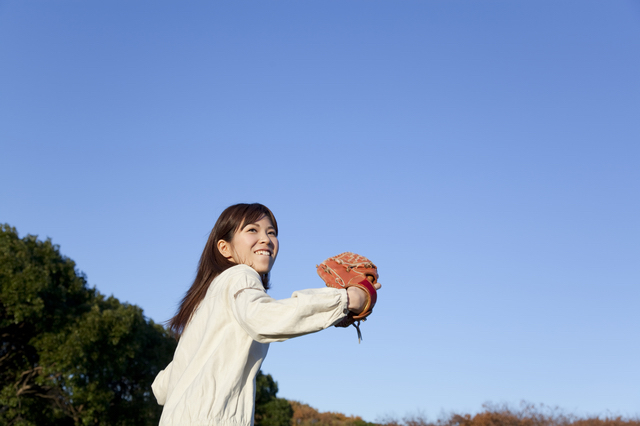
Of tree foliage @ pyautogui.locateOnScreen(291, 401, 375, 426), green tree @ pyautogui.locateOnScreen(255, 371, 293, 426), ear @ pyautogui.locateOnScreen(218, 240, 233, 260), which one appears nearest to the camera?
ear @ pyautogui.locateOnScreen(218, 240, 233, 260)

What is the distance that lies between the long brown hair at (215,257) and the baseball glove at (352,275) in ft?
2.00

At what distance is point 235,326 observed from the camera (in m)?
2.55

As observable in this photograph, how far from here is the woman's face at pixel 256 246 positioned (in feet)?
9.71

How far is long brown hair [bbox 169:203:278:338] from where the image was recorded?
119 inches

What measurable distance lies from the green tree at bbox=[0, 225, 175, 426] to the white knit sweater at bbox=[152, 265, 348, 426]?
17741 mm

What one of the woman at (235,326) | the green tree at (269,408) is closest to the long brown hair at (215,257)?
the woman at (235,326)

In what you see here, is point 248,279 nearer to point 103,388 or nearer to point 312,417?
point 103,388

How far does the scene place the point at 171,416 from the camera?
2.43m

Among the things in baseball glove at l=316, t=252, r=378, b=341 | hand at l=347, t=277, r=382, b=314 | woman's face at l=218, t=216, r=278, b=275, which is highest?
woman's face at l=218, t=216, r=278, b=275

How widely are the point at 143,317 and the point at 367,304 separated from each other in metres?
22.2

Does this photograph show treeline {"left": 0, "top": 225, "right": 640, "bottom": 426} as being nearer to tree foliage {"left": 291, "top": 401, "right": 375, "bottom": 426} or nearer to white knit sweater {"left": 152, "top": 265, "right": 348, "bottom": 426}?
tree foliage {"left": 291, "top": 401, "right": 375, "bottom": 426}

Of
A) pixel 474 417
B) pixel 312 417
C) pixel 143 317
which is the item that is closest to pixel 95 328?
pixel 143 317

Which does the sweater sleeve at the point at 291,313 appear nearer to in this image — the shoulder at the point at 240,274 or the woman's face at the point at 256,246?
the shoulder at the point at 240,274

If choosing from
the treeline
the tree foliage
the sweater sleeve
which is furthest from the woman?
the tree foliage
